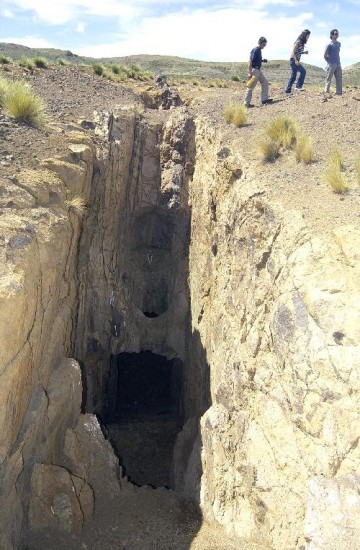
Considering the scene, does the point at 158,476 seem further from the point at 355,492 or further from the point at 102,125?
the point at 102,125

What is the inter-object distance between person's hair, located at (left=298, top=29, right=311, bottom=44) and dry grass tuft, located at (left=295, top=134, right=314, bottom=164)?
522 centimetres

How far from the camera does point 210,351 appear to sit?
450 inches

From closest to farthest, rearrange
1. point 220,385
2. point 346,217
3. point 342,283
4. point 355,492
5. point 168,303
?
point 355,492, point 342,283, point 346,217, point 220,385, point 168,303

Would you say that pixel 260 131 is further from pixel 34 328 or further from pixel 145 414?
pixel 145 414

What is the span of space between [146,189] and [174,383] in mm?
6728

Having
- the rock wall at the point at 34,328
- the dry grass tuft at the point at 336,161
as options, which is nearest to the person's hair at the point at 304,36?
the dry grass tuft at the point at 336,161

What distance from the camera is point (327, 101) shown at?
13.4 metres

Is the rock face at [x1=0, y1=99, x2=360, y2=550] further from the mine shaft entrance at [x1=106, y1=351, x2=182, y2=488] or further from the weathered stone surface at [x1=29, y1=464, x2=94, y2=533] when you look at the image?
the mine shaft entrance at [x1=106, y1=351, x2=182, y2=488]

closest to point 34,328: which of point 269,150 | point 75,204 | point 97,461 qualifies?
point 75,204

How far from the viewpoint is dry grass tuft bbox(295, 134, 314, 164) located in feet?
32.3

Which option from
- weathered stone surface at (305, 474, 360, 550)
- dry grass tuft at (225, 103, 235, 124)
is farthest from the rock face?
dry grass tuft at (225, 103, 235, 124)

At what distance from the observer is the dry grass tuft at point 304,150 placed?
9.84 meters

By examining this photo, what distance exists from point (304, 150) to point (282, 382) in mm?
5028

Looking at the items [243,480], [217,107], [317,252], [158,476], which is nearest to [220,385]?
[243,480]
